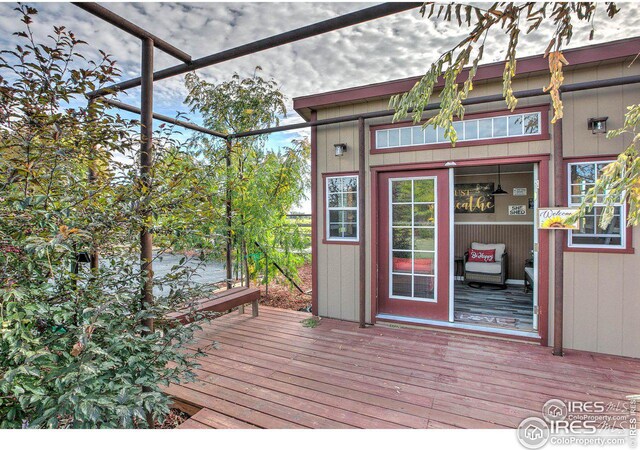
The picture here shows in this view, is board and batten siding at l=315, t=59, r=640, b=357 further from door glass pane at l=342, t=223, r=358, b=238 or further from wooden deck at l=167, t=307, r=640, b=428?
door glass pane at l=342, t=223, r=358, b=238

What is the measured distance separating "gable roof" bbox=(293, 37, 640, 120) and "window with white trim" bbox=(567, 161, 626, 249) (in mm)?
994

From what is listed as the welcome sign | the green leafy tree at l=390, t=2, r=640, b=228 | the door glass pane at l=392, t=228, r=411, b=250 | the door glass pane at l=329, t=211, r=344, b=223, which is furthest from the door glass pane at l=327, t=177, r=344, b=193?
the welcome sign

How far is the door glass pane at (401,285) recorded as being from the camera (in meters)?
3.98

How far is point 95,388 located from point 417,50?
413 cm

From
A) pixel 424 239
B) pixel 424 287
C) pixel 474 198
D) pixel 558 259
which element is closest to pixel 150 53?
pixel 424 239

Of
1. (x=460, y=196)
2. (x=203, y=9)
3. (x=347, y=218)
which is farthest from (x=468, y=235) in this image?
(x=203, y=9)

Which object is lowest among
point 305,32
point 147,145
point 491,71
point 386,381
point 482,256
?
point 386,381

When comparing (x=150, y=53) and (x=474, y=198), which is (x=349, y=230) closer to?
(x=150, y=53)

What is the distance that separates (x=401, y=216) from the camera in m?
3.98

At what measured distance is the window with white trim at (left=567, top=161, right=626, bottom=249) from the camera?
305 cm

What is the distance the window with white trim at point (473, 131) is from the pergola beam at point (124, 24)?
2306 millimetres

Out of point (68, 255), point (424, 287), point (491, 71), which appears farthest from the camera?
point (424, 287)

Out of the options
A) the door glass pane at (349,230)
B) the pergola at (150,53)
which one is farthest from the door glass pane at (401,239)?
the pergola at (150,53)

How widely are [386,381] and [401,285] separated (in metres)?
1.64
